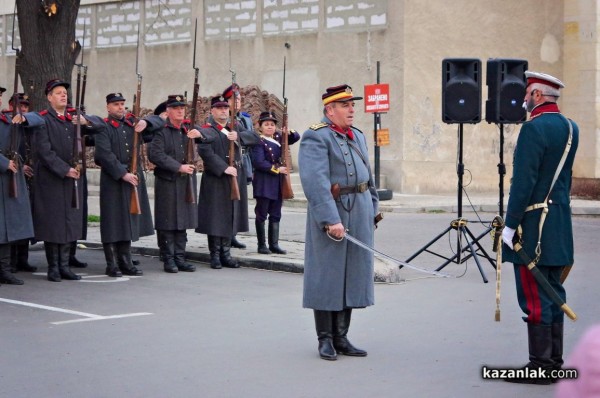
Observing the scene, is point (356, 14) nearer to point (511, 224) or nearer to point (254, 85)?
point (254, 85)

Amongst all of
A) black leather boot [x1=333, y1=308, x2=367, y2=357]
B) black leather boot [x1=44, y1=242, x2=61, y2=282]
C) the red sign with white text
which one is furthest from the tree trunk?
the red sign with white text

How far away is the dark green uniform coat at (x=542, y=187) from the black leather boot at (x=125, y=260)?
20.7ft

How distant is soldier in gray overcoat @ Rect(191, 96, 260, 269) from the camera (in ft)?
43.8

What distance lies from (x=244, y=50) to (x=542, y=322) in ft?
77.9

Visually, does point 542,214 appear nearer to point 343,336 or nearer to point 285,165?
point 343,336

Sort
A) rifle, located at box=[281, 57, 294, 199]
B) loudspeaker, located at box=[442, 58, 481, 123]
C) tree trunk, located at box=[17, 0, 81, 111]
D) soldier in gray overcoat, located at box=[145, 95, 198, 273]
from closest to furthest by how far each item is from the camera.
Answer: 1. soldier in gray overcoat, located at box=[145, 95, 198, 273]
2. loudspeaker, located at box=[442, 58, 481, 123]
3. rifle, located at box=[281, 57, 294, 199]
4. tree trunk, located at box=[17, 0, 81, 111]

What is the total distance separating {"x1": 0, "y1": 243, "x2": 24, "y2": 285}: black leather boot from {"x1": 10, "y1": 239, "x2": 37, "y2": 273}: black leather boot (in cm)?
98

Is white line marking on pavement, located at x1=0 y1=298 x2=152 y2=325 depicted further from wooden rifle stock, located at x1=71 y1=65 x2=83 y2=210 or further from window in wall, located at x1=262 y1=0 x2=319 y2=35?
window in wall, located at x1=262 y1=0 x2=319 y2=35

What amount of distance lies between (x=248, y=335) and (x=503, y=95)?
6.32 m

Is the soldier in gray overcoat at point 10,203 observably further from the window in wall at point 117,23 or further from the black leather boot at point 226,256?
the window in wall at point 117,23

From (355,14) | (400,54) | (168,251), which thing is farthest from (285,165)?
(355,14)

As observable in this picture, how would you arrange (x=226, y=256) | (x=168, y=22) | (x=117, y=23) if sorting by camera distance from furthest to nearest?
(x=117, y=23) < (x=168, y=22) < (x=226, y=256)

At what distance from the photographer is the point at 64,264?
39.9ft

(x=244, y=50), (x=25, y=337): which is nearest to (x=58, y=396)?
(x=25, y=337)
